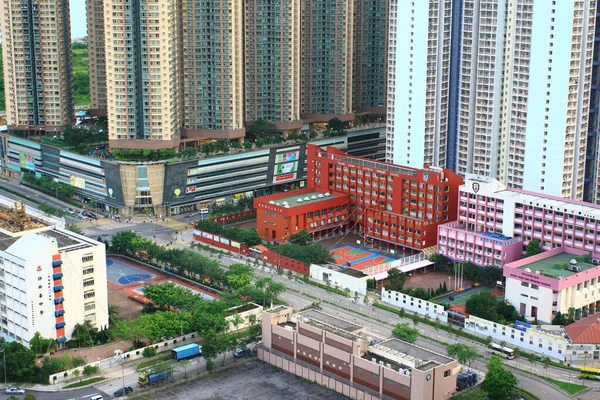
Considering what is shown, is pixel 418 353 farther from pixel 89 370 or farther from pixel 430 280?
pixel 430 280

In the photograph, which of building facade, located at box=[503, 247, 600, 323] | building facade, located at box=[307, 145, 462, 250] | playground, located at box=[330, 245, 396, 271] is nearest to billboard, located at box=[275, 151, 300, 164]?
building facade, located at box=[307, 145, 462, 250]

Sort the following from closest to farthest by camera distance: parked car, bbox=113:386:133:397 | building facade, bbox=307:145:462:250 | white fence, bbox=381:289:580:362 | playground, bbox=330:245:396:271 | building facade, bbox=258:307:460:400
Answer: building facade, bbox=258:307:460:400
parked car, bbox=113:386:133:397
white fence, bbox=381:289:580:362
playground, bbox=330:245:396:271
building facade, bbox=307:145:462:250

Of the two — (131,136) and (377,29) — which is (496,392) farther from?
(377,29)

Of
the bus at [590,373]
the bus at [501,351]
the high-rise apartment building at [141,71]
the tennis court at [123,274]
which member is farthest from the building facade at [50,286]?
the bus at [590,373]

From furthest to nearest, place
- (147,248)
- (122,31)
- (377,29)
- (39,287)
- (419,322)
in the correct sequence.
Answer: (377,29) → (122,31) → (147,248) → (419,322) → (39,287)

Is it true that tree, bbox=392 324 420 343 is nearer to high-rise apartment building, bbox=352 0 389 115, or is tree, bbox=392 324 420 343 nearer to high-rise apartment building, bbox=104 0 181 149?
high-rise apartment building, bbox=104 0 181 149

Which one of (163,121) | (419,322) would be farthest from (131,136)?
(419,322)
